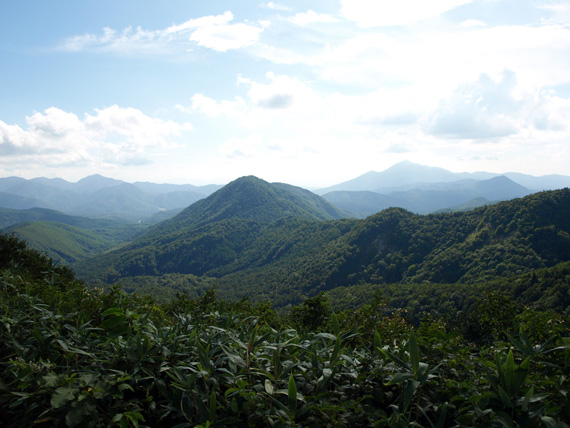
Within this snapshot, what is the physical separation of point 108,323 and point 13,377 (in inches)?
25.2

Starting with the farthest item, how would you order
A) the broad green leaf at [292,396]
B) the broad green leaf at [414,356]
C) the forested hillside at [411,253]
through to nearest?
the forested hillside at [411,253]
the broad green leaf at [414,356]
the broad green leaf at [292,396]

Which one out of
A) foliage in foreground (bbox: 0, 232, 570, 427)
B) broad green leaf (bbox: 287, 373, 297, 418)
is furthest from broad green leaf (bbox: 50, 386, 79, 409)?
broad green leaf (bbox: 287, 373, 297, 418)

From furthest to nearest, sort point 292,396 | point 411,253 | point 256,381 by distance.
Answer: point 411,253
point 256,381
point 292,396

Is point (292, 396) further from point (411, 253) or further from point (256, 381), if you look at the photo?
point (411, 253)

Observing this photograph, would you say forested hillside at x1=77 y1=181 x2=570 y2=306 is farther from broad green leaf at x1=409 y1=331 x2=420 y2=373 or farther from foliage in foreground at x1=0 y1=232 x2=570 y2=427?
broad green leaf at x1=409 y1=331 x2=420 y2=373

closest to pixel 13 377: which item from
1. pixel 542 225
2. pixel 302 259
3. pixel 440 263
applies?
pixel 440 263

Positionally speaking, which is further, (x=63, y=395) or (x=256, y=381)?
(x=256, y=381)

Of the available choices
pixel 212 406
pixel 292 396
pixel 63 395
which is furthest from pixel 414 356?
pixel 63 395

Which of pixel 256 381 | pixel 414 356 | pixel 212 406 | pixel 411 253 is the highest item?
pixel 414 356

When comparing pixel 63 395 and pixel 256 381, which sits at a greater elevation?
pixel 63 395

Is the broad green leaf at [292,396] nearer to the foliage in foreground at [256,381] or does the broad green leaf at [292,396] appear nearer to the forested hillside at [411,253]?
the foliage in foreground at [256,381]

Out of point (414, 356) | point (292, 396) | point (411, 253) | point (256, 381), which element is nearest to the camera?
point (292, 396)

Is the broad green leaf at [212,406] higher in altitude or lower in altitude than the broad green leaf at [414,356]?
lower

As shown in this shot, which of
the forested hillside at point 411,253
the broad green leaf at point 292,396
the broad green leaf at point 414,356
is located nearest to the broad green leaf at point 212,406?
the broad green leaf at point 292,396
